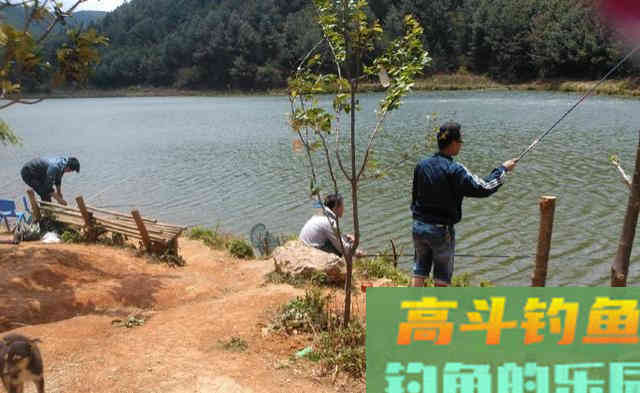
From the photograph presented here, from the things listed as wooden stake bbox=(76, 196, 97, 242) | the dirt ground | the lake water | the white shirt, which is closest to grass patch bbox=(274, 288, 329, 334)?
the dirt ground

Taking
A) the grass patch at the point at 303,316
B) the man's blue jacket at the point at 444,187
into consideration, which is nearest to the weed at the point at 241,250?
the grass patch at the point at 303,316

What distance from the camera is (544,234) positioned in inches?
173

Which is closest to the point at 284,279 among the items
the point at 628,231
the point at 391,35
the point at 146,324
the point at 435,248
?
the point at 146,324

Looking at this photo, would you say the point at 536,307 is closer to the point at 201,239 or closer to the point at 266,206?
the point at 201,239

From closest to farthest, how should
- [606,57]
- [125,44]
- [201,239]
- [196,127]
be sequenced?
[201,239] < [196,127] < [606,57] < [125,44]

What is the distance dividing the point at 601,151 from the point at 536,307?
690 inches

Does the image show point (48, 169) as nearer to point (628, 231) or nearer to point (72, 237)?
point (72, 237)

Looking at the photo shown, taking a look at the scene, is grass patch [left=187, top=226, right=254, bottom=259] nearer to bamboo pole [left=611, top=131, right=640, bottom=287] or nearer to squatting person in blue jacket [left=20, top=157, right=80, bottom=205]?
squatting person in blue jacket [left=20, top=157, right=80, bottom=205]

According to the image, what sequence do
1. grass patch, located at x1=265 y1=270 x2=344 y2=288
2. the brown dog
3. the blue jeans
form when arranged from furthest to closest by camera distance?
grass patch, located at x1=265 y1=270 x2=344 y2=288
the blue jeans
the brown dog

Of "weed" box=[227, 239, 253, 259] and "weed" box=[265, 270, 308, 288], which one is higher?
"weed" box=[265, 270, 308, 288]

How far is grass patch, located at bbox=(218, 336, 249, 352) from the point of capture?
4.75 meters

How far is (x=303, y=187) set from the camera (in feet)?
52.1

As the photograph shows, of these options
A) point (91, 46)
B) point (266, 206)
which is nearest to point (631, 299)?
point (91, 46)

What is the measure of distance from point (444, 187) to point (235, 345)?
92.1 inches
